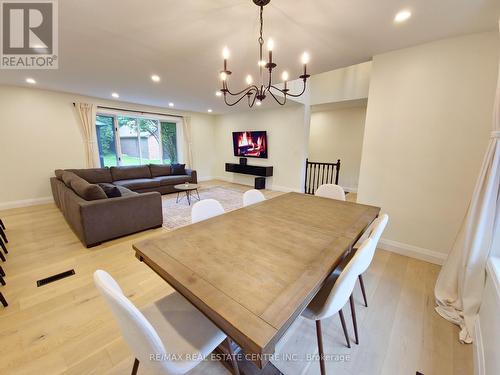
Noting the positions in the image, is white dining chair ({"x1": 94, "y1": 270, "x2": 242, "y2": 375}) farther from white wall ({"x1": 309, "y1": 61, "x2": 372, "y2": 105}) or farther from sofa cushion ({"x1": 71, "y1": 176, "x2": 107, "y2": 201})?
white wall ({"x1": 309, "y1": 61, "x2": 372, "y2": 105})

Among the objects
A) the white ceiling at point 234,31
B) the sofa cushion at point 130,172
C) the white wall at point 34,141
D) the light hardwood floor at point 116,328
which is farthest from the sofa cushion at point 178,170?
the light hardwood floor at point 116,328

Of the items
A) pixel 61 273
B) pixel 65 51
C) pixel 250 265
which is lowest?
pixel 61 273

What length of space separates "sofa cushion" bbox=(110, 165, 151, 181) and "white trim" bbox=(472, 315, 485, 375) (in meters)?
6.07

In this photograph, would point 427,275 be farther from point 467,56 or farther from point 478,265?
point 467,56

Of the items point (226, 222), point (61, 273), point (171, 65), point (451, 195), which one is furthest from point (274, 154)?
point (61, 273)

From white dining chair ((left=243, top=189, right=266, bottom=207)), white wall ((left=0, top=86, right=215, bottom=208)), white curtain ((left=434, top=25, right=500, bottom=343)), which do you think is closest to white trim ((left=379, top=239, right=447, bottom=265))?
white curtain ((left=434, top=25, right=500, bottom=343))

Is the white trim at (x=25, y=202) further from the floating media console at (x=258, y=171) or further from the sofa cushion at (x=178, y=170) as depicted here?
the floating media console at (x=258, y=171)

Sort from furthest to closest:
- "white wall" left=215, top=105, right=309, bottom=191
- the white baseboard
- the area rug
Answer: the white baseboard
"white wall" left=215, top=105, right=309, bottom=191
the area rug

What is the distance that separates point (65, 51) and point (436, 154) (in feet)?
15.2

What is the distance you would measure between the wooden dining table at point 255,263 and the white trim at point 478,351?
3.00ft

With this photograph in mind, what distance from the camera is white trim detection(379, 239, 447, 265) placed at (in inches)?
92.8

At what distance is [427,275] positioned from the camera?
2158 mm

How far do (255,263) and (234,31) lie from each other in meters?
2.21

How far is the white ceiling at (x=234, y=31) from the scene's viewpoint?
5.42 feet
